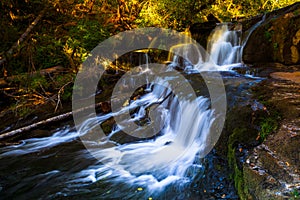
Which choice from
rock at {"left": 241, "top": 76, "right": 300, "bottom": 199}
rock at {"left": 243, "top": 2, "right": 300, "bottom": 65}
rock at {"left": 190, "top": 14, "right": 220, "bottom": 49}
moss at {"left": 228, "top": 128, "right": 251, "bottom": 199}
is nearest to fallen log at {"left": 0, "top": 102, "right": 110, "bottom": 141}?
moss at {"left": 228, "top": 128, "right": 251, "bottom": 199}

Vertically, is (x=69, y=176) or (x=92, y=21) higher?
(x=92, y=21)

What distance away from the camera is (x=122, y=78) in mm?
8844

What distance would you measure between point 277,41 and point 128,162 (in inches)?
244

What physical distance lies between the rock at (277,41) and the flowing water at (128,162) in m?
3.08

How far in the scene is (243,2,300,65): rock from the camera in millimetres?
7102

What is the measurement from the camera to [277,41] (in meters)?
7.46

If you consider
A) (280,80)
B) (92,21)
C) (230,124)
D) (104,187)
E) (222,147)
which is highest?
(92,21)

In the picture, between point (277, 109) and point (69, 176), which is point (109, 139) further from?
point (277, 109)

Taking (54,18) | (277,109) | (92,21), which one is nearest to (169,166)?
(277,109)

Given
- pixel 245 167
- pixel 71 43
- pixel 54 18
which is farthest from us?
pixel 54 18

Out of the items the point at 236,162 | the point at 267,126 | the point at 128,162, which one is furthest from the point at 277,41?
the point at 128,162

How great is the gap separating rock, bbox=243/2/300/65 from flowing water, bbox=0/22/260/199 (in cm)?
308

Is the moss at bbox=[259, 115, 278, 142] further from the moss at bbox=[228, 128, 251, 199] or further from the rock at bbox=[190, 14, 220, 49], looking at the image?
the rock at bbox=[190, 14, 220, 49]

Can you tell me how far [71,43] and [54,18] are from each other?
1.76 meters
